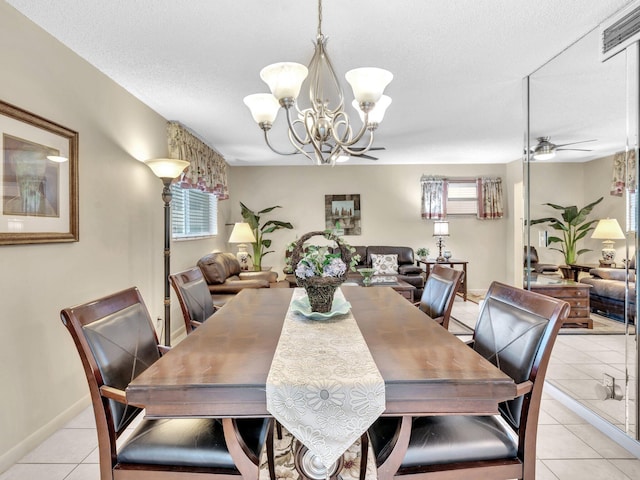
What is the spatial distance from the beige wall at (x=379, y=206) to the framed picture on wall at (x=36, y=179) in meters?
4.20

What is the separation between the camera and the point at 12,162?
1877 mm

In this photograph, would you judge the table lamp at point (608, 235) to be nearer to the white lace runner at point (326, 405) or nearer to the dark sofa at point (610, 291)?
the dark sofa at point (610, 291)

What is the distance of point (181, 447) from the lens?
1.19 metres

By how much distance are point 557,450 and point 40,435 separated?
113 inches

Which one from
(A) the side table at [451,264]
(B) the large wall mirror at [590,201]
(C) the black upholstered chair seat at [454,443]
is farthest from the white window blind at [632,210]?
(A) the side table at [451,264]

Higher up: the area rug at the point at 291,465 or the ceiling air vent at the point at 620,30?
the ceiling air vent at the point at 620,30

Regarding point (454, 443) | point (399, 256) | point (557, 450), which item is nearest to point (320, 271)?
point (454, 443)

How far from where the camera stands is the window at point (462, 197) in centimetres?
658

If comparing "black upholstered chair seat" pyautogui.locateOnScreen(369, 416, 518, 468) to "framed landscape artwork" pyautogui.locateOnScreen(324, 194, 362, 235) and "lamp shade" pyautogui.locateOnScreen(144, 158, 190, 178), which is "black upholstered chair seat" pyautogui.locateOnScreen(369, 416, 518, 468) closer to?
"lamp shade" pyautogui.locateOnScreen(144, 158, 190, 178)

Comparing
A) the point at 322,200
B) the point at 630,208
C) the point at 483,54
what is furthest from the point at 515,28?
the point at 322,200

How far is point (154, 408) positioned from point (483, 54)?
2.77m

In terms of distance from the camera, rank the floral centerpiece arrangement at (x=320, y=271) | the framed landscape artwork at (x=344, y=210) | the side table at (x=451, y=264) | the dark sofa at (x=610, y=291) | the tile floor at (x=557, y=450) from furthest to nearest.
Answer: the framed landscape artwork at (x=344, y=210), the side table at (x=451, y=264), the dark sofa at (x=610, y=291), the tile floor at (x=557, y=450), the floral centerpiece arrangement at (x=320, y=271)

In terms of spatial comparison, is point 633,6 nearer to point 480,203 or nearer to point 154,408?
point 154,408

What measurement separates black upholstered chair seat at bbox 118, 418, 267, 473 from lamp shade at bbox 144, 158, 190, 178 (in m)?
2.34
